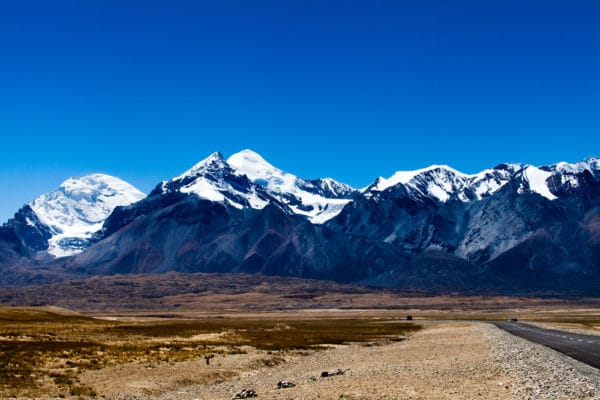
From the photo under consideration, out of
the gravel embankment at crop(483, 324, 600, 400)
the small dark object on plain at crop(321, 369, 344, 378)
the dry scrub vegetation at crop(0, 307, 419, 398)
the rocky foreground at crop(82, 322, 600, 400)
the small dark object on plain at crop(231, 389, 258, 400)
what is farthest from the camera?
the small dark object on plain at crop(321, 369, 344, 378)

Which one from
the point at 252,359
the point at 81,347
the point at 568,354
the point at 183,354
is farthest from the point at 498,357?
the point at 81,347

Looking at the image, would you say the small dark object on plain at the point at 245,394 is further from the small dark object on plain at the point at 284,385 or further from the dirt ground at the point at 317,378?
the small dark object on plain at the point at 284,385

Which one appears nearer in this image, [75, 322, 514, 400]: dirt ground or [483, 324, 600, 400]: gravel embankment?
[483, 324, 600, 400]: gravel embankment

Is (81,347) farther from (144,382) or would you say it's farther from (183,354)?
(144,382)

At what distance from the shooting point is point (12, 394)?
125 feet

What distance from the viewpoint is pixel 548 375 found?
4381 cm

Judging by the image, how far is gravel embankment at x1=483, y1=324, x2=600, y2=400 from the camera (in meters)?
35.6

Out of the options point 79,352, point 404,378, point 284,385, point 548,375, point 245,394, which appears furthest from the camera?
point 79,352

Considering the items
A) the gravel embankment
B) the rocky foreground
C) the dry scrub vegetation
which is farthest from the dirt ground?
the dry scrub vegetation

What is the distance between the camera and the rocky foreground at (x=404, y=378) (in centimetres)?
3834

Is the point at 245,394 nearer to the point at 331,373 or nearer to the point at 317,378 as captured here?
the point at 317,378

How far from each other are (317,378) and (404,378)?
6.48 meters

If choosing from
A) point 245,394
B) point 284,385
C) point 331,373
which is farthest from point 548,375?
point 245,394

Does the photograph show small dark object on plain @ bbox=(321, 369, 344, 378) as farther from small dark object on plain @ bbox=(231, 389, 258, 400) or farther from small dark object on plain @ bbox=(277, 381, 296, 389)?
small dark object on plain @ bbox=(231, 389, 258, 400)
